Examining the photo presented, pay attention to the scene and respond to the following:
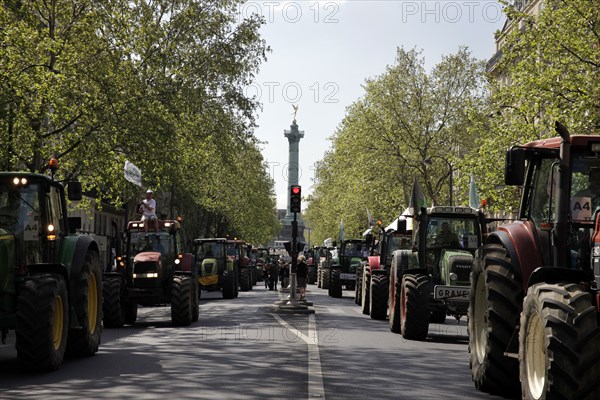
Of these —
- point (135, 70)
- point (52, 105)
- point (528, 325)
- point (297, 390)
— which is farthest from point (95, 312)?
point (135, 70)

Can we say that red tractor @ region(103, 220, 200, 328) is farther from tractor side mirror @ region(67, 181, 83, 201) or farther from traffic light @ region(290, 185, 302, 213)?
tractor side mirror @ region(67, 181, 83, 201)

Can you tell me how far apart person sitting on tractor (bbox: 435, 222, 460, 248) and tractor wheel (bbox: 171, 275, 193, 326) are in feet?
18.4

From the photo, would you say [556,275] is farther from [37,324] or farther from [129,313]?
[129,313]

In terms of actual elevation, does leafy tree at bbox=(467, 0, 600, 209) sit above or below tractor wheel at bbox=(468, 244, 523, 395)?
above

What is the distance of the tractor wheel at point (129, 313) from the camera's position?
76.0 feet

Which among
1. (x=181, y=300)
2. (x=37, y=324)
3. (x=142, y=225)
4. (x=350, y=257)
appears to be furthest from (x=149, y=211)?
(x=350, y=257)

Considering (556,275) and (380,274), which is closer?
(556,275)

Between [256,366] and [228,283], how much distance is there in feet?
88.9

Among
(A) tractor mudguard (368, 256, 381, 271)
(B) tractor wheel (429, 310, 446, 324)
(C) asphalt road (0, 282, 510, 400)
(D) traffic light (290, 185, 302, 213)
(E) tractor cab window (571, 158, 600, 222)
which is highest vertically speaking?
(D) traffic light (290, 185, 302, 213)

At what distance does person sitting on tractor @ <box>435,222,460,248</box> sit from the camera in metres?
20.2

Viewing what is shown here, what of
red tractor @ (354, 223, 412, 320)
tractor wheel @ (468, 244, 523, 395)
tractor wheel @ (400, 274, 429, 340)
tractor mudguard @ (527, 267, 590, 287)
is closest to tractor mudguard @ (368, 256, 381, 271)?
red tractor @ (354, 223, 412, 320)

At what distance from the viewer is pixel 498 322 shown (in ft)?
34.3

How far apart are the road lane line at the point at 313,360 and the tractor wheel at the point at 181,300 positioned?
2166mm

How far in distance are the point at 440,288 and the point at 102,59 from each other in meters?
17.7
